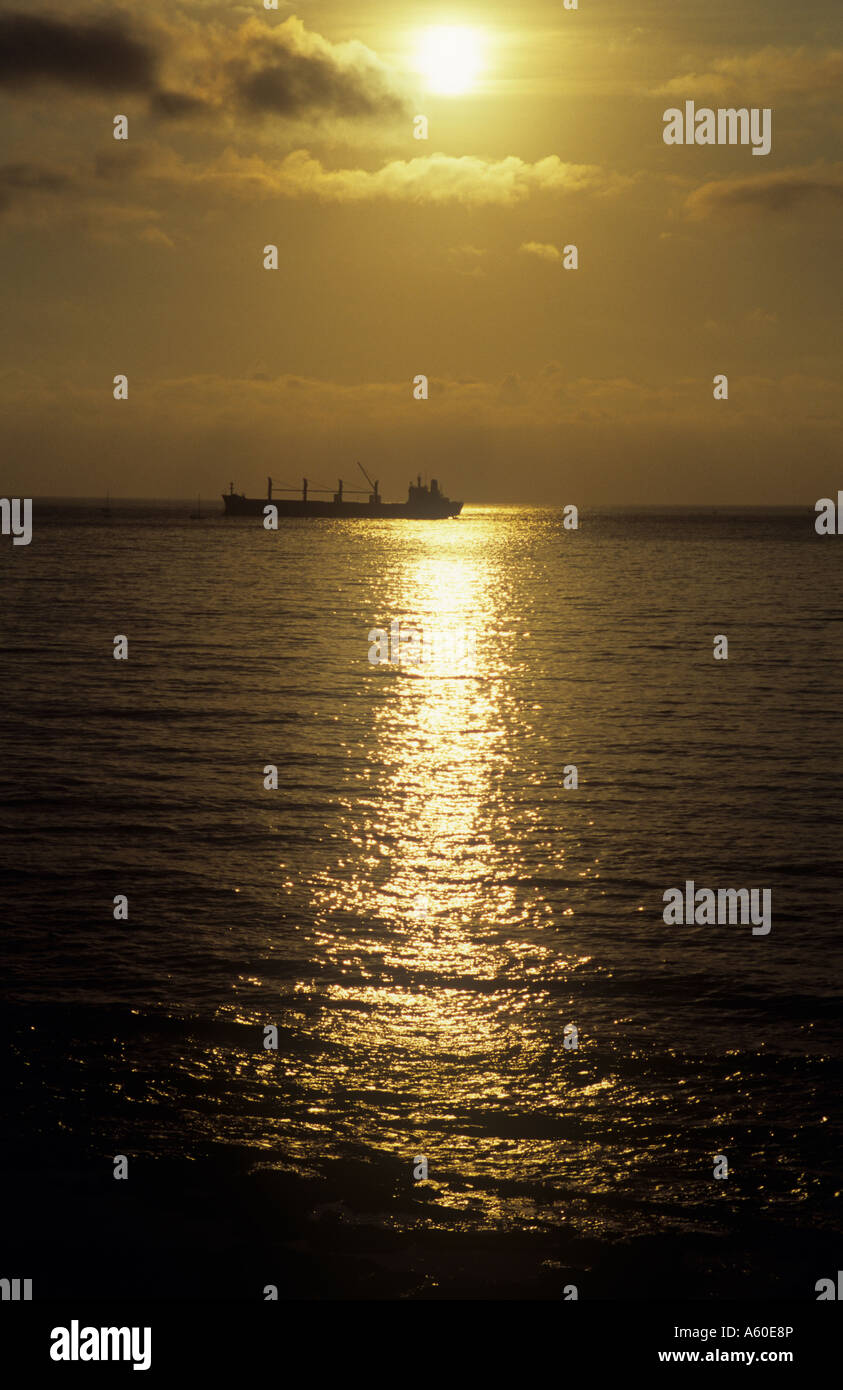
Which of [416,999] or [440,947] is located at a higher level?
[440,947]

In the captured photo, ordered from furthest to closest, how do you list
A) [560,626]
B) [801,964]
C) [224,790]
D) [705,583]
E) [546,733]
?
[705,583] < [560,626] < [546,733] < [224,790] < [801,964]

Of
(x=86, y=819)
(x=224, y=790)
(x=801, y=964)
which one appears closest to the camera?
(x=801, y=964)

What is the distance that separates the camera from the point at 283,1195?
37.9ft

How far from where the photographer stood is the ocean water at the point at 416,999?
11.0 m

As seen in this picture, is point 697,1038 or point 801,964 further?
point 801,964

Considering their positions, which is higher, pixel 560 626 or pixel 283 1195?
pixel 560 626

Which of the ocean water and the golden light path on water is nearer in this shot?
the ocean water

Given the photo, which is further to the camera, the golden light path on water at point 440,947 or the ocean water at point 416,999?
the golden light path on water at point 440,947

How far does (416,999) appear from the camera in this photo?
52.6 feet

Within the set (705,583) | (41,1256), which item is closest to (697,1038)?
(41,1256)

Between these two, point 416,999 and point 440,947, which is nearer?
point 416,999

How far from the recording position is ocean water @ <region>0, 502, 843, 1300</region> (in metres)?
11.0

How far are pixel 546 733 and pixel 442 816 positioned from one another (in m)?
10.8
